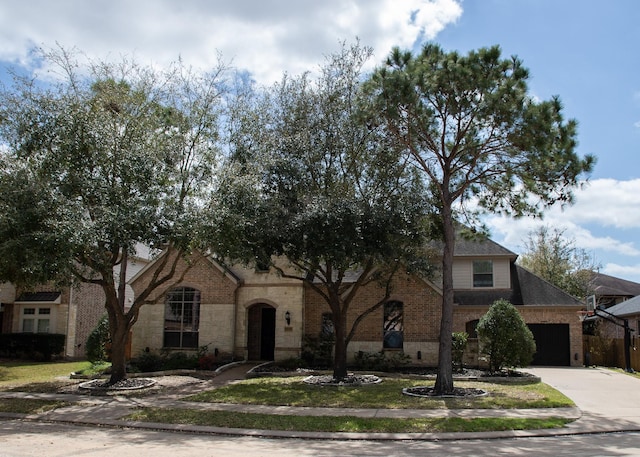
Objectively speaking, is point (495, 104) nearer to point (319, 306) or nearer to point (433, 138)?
point (433, 138)

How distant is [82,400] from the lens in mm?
15570

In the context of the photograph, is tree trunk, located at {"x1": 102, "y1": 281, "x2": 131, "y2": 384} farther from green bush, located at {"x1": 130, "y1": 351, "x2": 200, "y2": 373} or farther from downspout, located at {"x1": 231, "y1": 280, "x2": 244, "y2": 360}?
downspout, located at {"x1": 231, "y1": 280, "x2": 244, "y2": 360}

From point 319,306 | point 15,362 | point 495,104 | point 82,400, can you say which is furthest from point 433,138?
point 15,362

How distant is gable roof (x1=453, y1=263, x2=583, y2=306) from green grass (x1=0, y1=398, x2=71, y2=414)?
18.2 m

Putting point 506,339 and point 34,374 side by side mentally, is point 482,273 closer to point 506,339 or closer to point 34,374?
point 506,339

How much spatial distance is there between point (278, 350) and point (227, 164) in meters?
9.66

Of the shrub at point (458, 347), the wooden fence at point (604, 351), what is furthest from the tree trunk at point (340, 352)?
the wooden fence at point (604, 351)

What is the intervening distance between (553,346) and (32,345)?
25.5 m

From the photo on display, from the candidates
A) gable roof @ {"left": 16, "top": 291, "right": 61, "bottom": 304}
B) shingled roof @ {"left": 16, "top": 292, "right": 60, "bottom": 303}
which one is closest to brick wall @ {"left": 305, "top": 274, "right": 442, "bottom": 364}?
gable roof @ {"left": 16, "top": 291, "right": 61, "bottom": 304}

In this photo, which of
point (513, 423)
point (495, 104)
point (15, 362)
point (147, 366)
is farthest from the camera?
point (15, 362)

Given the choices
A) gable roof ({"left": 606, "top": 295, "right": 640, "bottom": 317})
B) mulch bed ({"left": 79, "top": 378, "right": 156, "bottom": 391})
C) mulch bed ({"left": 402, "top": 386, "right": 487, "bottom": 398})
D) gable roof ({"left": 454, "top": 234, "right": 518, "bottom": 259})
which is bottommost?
mulch bed ({"left": 79, "top": 378, "right": 156, "bottom": 391})

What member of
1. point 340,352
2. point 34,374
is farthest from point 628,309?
point 34,374

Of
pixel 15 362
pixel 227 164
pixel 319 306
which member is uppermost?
pixel 227 164

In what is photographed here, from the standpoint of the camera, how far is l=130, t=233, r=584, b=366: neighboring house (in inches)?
950
